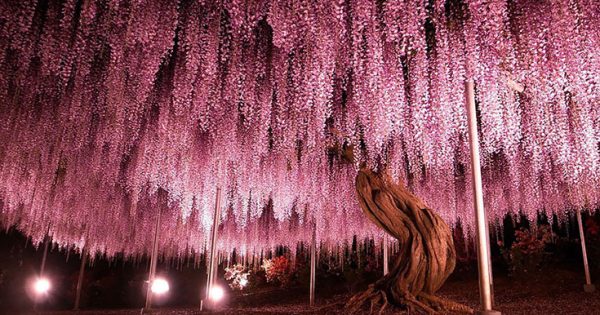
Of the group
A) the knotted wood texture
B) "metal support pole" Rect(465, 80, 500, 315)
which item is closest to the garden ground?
the knotted wood texture

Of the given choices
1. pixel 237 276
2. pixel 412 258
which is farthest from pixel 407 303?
pixel 237 276

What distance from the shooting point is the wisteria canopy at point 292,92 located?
3.26m

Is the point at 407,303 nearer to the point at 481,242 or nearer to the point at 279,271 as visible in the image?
the point at 481,242

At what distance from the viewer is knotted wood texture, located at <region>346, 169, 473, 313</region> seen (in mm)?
4406

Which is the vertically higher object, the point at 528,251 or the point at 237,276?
the point at 528,251

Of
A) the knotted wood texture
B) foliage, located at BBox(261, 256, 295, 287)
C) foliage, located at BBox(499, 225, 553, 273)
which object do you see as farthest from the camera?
foliage, located at BBox(261, 256, 295, 287)

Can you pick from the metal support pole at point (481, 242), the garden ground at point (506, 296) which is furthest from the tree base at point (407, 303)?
the metal support pole at point (481, 242)

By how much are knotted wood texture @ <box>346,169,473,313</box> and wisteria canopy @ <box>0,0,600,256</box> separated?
45 centimetres

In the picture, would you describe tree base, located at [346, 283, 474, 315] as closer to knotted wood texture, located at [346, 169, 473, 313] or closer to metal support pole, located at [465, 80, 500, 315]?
knotted wood texture, located at [346, 169, 473, 313]

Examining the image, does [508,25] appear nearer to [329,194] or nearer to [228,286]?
[329,194]

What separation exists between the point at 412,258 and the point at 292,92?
226 centimetres

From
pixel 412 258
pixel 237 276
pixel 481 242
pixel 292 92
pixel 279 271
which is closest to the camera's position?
pixel 481 242

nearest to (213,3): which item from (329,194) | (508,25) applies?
(508,25)

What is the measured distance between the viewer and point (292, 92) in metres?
4.20
